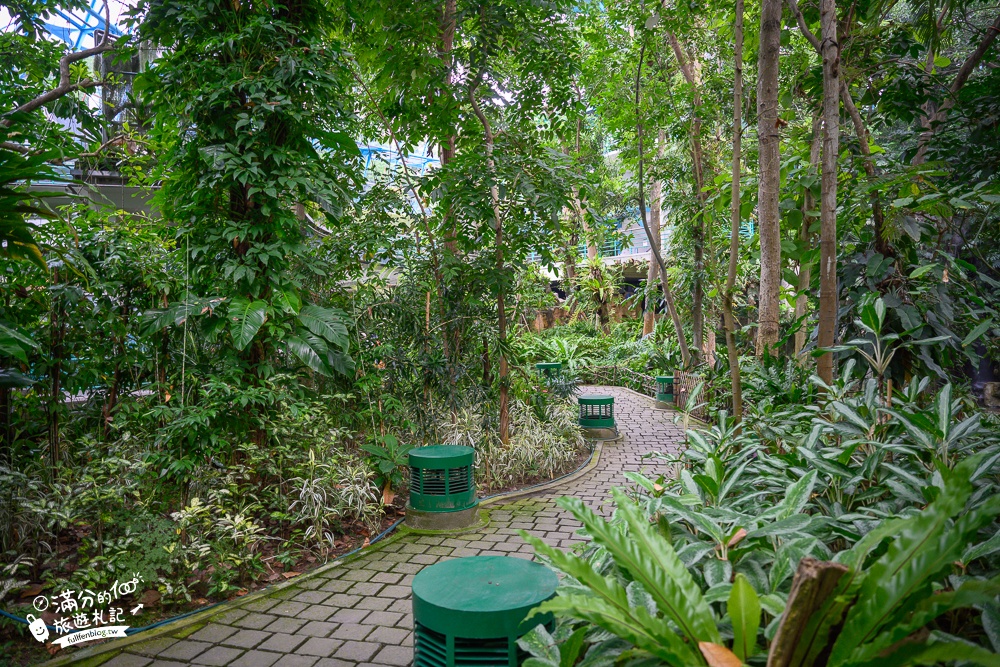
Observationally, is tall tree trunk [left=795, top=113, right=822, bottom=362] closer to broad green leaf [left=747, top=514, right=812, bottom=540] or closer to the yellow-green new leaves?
broad green leaf [left=747, top=514, right=812, bottom=540]

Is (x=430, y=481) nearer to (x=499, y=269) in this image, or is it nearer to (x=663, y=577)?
(x=499, y=269)

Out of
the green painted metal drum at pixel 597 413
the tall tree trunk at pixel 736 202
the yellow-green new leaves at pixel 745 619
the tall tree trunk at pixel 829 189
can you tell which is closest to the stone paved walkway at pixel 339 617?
the tall tree trunk at pixel 736 202

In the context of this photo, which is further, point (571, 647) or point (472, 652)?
point (472, 652)

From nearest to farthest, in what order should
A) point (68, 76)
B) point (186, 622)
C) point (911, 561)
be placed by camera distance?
1. point (911, 561)
2. point (186, 622)
3. point (68, 76)

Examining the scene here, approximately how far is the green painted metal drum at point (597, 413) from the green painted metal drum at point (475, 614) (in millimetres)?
6904

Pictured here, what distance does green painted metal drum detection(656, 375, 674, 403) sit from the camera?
12.5m

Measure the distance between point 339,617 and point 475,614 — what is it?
1.88 meters

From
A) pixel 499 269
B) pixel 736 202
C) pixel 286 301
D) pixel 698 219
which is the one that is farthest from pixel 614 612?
pixel 698 219

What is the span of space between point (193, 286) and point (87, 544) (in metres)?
2.12

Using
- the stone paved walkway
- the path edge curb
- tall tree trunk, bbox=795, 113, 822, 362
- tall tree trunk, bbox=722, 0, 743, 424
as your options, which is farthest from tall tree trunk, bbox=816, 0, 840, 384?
the path edge curb

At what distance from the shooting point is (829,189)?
3320 mm

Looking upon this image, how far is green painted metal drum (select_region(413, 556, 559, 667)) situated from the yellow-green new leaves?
830 mm

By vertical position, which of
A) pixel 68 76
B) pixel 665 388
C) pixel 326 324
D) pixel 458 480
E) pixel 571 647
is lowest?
pixel 665 388

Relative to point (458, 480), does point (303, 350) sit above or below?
above
